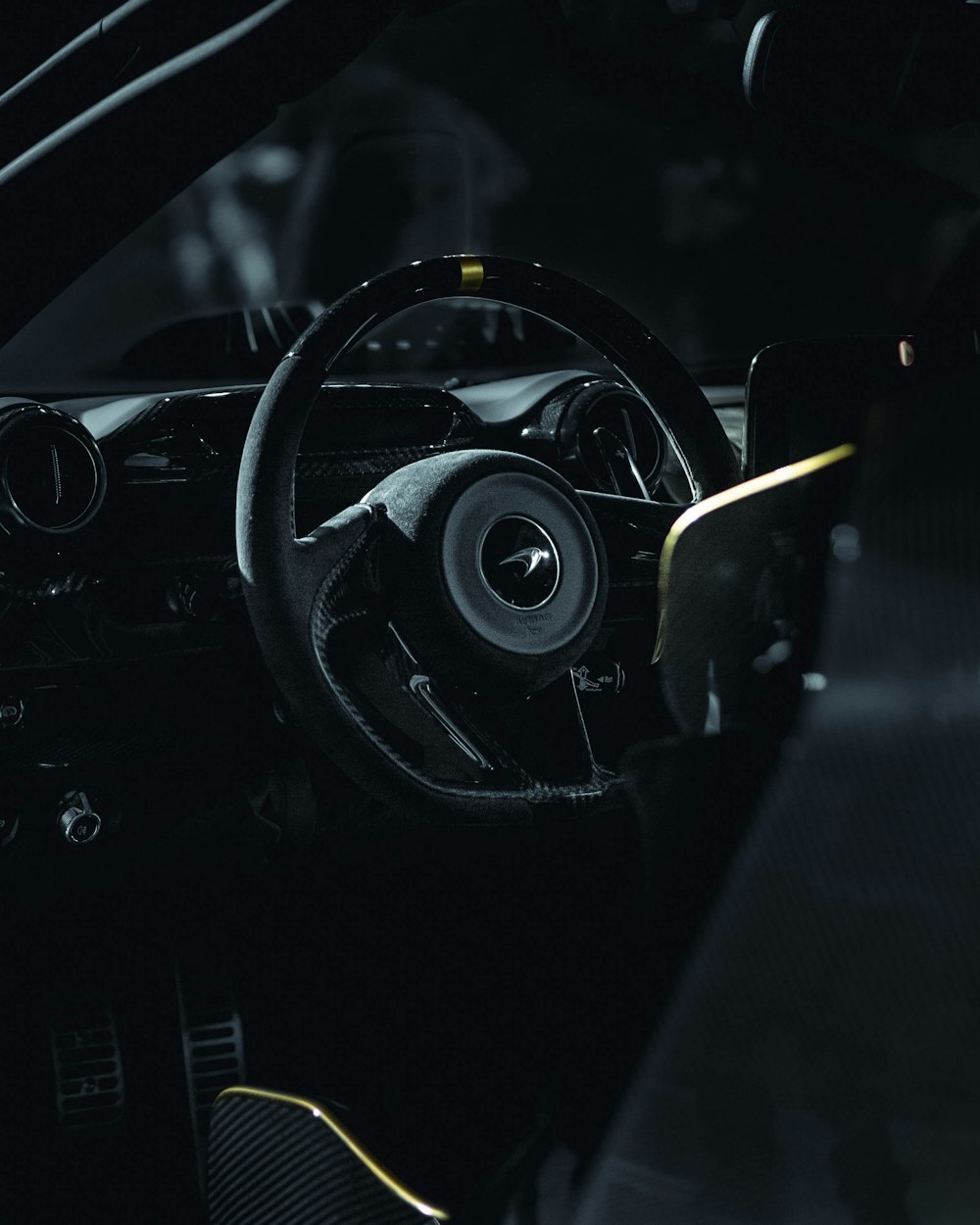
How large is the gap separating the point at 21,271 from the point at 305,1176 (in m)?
0.98

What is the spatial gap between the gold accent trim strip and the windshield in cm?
96

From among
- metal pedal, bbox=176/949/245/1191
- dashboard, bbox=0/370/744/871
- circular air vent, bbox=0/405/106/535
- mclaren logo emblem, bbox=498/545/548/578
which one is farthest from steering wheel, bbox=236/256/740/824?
metal pedal, bbox=176/949/245/1191

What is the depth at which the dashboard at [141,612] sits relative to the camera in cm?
183

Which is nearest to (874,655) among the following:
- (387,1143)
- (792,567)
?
(792,567)

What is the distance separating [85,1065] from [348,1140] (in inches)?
37.5

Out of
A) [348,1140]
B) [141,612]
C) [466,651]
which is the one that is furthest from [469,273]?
[348,1140]

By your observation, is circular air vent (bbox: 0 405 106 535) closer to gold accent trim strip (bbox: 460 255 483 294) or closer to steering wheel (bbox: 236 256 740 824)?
steering wheel (bbox: 236 256 740 824)

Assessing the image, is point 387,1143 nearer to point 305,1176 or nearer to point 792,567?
point 305,1176

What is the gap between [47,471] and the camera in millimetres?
1825

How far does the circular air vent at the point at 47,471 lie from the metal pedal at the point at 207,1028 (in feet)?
2.41

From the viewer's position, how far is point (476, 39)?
2832mm

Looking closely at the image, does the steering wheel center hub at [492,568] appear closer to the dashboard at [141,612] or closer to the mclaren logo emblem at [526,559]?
the mclaren logo emblem at [526,559]

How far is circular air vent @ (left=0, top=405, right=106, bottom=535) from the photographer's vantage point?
1.78m

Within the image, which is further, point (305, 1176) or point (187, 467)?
point (187, 467)
